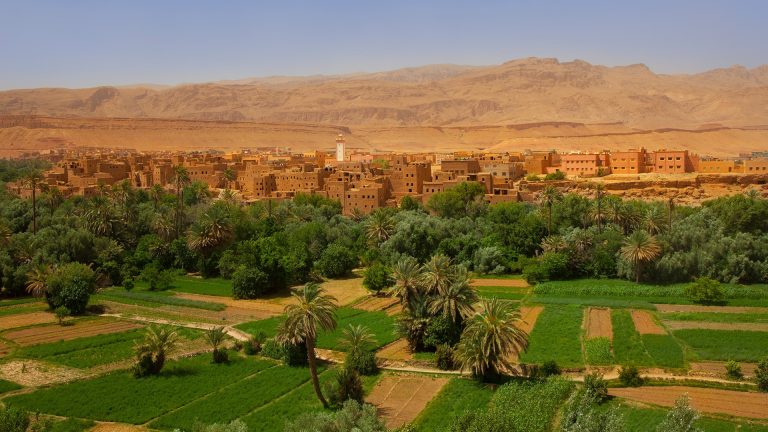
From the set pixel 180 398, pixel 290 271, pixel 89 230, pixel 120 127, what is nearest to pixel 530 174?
pixel 290 271

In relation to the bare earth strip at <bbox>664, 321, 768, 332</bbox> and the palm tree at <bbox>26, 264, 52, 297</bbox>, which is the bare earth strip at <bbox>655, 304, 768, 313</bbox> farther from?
the palm tree at <bbox>26, 264, 52, 297</bbox>

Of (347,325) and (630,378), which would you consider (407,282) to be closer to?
(347,325)

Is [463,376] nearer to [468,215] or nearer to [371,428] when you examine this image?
[371,428]

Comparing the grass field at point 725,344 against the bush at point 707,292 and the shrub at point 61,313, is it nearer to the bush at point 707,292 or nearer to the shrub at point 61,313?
the bush at point 707,292

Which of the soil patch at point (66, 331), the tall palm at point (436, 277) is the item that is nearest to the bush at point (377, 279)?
the tall palm at point (436, 277)

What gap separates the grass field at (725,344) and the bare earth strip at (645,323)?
897 mm

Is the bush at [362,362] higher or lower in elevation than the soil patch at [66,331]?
higher

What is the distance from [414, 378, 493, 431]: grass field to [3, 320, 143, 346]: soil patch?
16.7m

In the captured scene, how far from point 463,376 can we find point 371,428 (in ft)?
29.8

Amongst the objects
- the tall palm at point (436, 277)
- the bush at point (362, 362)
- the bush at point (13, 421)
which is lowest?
the bush at point (362, 362)

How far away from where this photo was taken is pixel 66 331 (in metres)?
32.2

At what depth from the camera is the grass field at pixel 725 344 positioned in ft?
84.1

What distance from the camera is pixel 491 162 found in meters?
66.9

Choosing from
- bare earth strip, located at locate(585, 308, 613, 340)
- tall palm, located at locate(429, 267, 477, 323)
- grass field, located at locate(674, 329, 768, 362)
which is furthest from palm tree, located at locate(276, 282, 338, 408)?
grass field, located at locate(674, 329, 768, 362)
